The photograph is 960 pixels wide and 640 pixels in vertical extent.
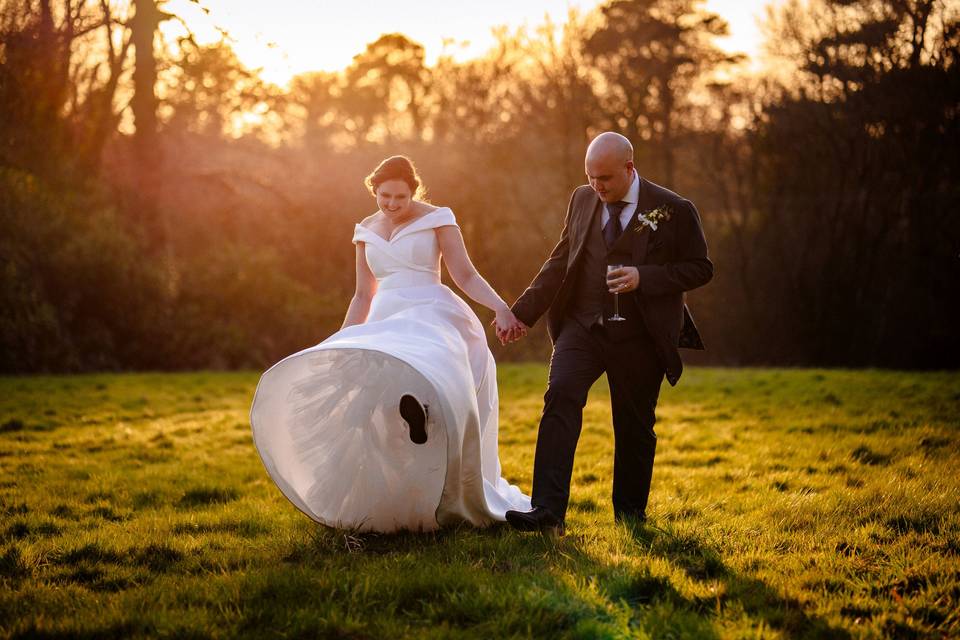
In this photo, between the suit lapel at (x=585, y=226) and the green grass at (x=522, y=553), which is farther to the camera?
the suit lapel at (x=585, y=226)

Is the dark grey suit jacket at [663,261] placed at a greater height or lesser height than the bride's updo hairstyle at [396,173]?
lesser

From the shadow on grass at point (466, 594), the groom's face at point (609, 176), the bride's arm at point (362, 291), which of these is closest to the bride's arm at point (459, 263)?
the bride's arm at point (362, 291)

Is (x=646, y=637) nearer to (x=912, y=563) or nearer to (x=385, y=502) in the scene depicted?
(x=912, y=563)

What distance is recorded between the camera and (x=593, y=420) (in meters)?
10.6

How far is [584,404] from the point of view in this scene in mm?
4863

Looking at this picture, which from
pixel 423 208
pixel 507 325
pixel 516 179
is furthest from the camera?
pixel 516 179

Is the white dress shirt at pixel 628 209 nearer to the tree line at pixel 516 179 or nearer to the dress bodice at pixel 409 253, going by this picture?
the dress bodice at pixel 409 253

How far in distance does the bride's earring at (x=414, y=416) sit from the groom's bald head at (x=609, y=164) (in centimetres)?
161

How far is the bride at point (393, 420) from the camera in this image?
4680 mm

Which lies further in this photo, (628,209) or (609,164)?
(628,209)

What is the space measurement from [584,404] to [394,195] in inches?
75.1

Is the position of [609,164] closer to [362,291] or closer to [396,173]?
[396,173]

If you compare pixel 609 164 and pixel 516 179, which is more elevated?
pixel 516 179

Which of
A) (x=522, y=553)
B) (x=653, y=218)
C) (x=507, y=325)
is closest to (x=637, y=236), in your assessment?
(x=653, y=218)
